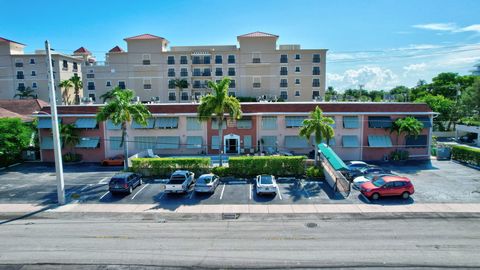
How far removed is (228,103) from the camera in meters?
29.0

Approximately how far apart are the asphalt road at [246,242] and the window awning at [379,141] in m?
16.8

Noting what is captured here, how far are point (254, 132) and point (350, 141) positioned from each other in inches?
453

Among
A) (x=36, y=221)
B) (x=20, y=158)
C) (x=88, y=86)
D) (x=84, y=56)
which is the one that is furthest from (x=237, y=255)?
(x=84, y=56)

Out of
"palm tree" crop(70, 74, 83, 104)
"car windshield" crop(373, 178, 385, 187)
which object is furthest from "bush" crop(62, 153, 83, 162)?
"palm tree" crop(70, 74, 83, 104)

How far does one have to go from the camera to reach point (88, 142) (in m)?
36.8

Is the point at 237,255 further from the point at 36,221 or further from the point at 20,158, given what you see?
the point at 20,158

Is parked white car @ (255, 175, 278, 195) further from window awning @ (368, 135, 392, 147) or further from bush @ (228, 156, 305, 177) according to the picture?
window awning @ (368, 135, 392, 147)

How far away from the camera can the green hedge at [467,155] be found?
1318 inches

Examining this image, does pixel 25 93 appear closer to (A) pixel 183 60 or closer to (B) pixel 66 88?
(B) pixel 66 88

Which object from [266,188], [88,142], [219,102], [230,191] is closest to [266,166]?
[230,191]

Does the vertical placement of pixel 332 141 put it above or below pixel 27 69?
below

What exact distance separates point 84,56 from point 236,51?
42.5 m

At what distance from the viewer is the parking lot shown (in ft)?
78.0

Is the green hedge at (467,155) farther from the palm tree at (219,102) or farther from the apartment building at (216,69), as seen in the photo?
the apartment building at (216,69)
